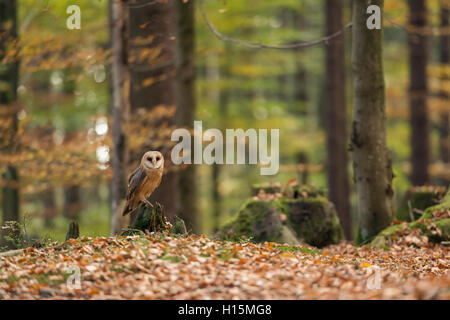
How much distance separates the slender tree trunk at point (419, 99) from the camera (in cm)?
1537

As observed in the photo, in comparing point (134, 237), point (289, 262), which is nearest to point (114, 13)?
point (134, 237)

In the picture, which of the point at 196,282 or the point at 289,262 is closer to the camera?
the point at 196,282

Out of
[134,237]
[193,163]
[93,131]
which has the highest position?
[93,131]

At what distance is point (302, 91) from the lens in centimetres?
2053

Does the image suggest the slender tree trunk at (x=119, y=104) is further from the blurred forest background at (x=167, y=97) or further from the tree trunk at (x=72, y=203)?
the tree trunk at (x=72, y=203)

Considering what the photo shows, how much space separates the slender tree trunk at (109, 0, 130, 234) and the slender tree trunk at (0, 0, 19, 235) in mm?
3590

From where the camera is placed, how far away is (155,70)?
11031 millimetres

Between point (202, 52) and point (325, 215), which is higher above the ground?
point (202, 52)

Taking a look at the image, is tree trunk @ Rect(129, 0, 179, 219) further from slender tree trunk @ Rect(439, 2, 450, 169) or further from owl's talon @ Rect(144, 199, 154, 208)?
slender tree trunk @ Rect(439, 2, 450, 169)

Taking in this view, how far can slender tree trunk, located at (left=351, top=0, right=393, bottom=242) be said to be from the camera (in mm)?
8367

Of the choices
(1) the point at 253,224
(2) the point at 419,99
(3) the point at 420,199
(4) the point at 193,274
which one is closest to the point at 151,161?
(4) the point at 193,274
